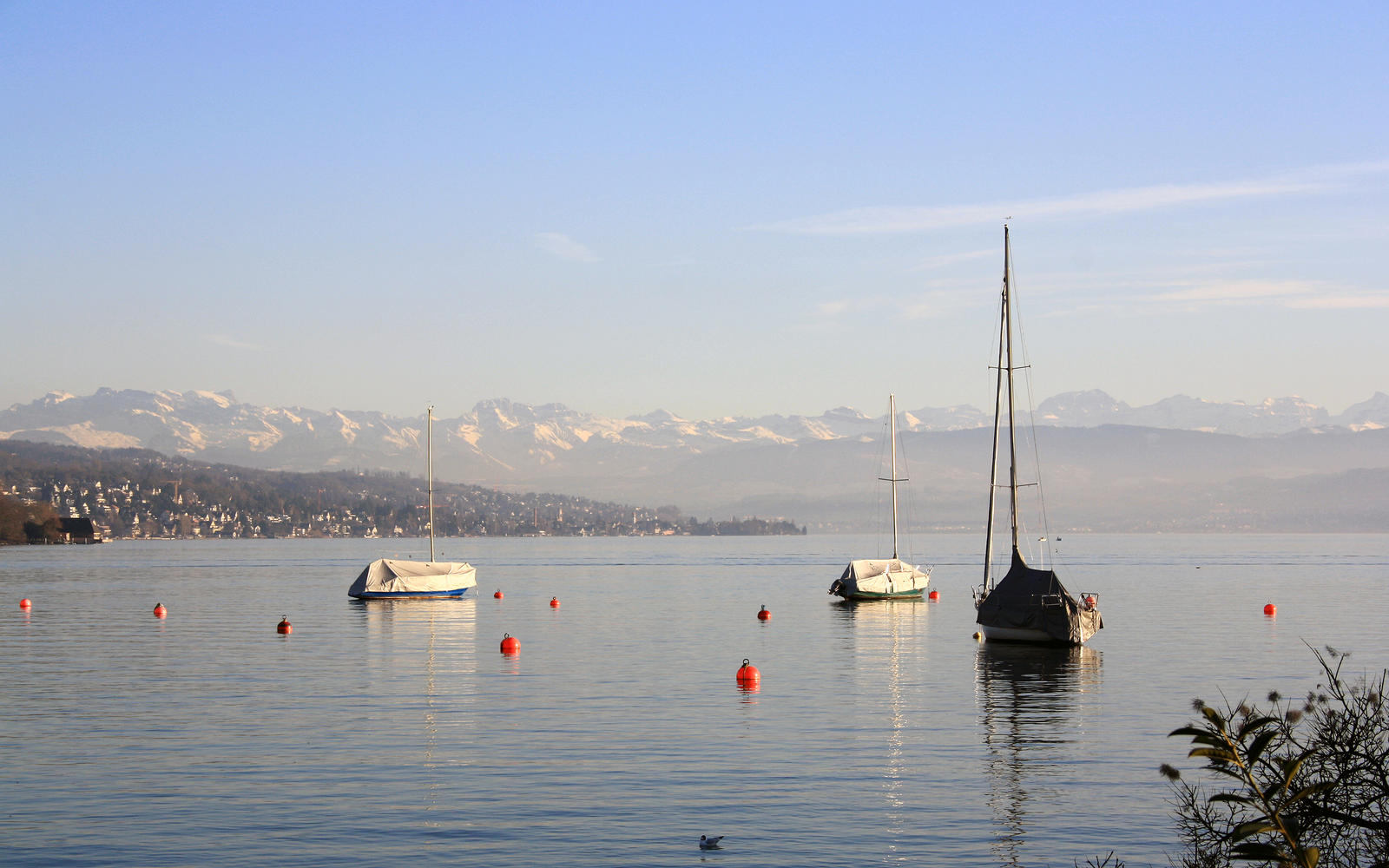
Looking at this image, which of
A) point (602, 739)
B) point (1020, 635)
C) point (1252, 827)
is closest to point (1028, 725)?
point (602, 739)

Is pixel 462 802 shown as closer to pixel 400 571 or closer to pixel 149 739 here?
pixel 149 739

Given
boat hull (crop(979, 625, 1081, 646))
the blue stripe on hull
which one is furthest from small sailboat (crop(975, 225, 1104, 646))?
the blue stripe on hull

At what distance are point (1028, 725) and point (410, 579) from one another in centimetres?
7435

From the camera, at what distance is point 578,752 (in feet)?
112

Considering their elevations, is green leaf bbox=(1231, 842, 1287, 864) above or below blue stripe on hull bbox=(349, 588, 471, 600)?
above

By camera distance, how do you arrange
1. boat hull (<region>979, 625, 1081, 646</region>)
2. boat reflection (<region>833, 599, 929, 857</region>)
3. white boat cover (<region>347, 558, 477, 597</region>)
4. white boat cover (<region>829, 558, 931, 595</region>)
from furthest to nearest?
1. white boat cover (<region>829, 558, 931, 595</region>)
2. white boat cover (<region>347, 558, 477, 597</region>)
3. boat hull (<region>979, 625, 1081, 646</region>)
4. boat reflection (<region>833, 599, 929, 857</region>)

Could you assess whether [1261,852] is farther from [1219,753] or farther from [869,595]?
[869,595]

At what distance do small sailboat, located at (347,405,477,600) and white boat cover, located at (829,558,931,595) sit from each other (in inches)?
1181

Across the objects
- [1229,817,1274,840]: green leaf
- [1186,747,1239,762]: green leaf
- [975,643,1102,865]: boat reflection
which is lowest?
[975,643,1102,865]: boat reflection

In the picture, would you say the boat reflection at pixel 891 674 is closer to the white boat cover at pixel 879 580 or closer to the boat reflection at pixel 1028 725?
the white boat cover at pixel 879 580

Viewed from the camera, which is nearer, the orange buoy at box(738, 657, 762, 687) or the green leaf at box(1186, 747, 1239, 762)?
the green leaf at box(1186, 747, 1239, 762)

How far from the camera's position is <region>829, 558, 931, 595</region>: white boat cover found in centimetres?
10600

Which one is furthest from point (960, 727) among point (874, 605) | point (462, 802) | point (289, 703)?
point (874, 605)

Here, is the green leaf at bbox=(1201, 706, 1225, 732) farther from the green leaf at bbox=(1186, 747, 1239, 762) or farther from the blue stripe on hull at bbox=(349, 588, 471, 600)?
the blue stripe on hull at bbox=(349, 588, 471, 600)
